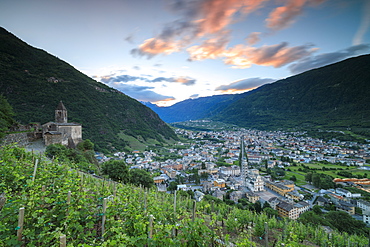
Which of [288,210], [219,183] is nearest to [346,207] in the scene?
[288,210]

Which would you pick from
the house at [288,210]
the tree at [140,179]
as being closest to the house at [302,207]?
the house at [288,210]

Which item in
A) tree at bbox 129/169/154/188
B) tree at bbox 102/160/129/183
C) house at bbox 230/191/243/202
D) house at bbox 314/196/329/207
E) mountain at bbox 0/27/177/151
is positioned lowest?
house at bbox 314/196/329/207

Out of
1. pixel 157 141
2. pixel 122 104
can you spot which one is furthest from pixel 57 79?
pixel 157 141

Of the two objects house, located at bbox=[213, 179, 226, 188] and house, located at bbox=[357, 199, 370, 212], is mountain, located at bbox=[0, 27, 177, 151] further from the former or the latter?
house, located at bbox=[357, 199, 370, 212]

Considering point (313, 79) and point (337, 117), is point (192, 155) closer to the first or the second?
point (337, 117)

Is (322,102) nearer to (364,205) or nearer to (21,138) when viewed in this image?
(364,205)

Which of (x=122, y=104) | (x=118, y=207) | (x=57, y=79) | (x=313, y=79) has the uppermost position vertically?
(x=313, y=79)

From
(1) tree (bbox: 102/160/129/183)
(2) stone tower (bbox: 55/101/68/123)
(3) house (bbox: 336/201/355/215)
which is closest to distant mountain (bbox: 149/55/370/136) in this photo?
(3) house (bbox: 336/201/355/215)
